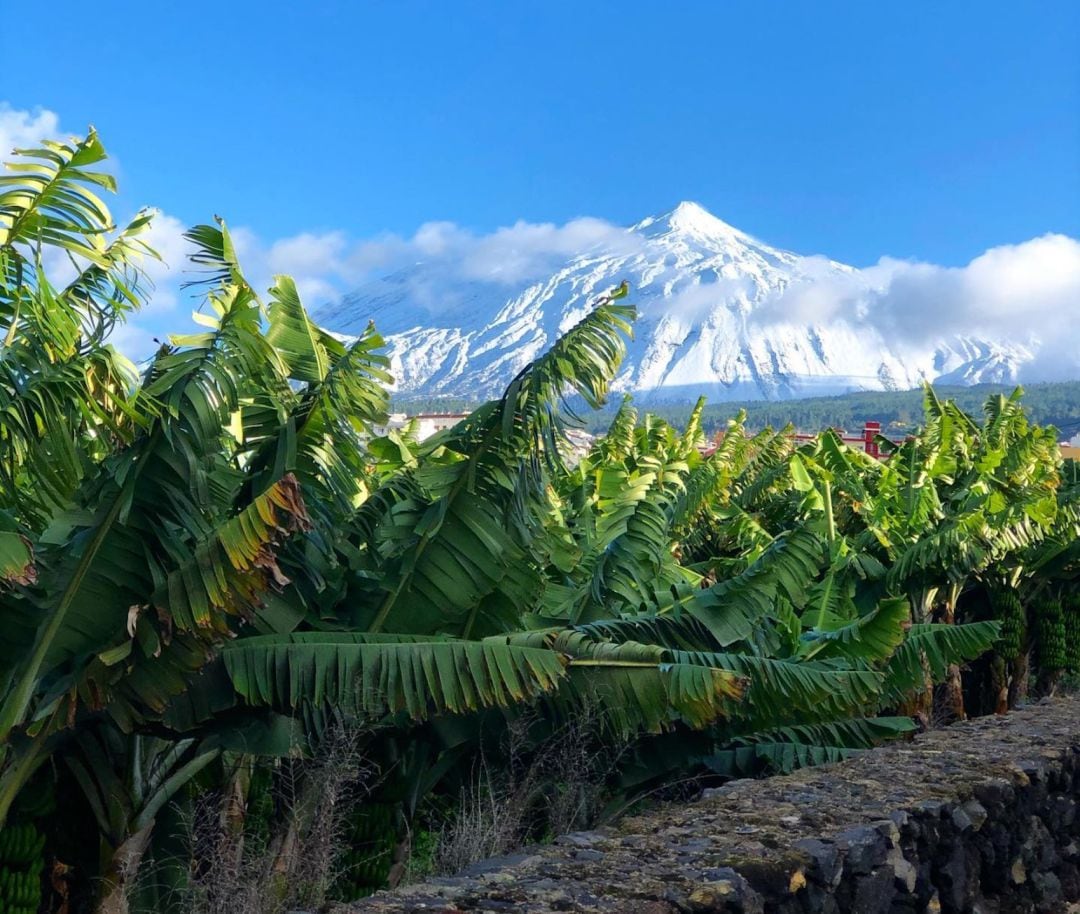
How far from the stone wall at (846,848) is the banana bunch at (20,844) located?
3473 millimetres

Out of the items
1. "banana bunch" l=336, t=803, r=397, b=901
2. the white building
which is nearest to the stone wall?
the white building

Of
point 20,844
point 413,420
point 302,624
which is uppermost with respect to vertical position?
point 413,420

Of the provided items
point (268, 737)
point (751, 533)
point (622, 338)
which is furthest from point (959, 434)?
point (268, 737)

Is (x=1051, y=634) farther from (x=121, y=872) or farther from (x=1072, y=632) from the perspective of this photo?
(x=121, y=872)

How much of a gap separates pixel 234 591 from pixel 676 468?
7.45 m

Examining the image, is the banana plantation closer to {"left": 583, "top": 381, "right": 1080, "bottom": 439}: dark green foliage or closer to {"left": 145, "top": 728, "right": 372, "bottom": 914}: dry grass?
{"left": 145, "top": 728, "right": 372, "bottom": 914}: dry grass

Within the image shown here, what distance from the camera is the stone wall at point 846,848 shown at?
14.3 ft

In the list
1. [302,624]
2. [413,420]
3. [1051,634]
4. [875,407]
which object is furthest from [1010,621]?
[875,407]

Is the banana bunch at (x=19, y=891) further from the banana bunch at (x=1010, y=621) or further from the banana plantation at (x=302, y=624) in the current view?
the banana bunch at (x=1010, y=621)

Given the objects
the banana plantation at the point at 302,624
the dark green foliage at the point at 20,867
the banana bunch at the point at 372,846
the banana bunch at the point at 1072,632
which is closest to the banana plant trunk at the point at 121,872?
the banana plantation at the point at 302,624

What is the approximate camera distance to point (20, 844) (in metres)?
6.84

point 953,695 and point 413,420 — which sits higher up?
point 413,420

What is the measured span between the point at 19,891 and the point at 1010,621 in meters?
16.3

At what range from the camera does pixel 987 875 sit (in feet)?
21.6
